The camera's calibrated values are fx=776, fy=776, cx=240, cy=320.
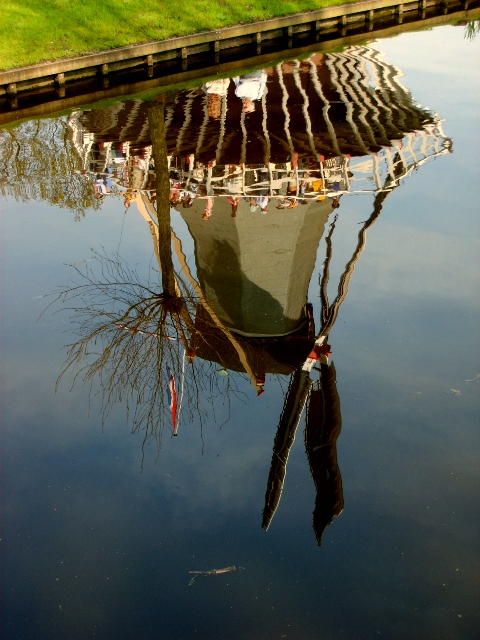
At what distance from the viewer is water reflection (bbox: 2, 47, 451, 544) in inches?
396

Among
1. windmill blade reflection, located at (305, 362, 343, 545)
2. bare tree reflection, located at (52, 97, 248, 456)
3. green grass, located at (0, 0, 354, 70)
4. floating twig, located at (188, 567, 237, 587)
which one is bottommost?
floating twig, located at (188, 567, 237, 587)

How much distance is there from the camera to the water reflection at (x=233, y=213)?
33.0 feet

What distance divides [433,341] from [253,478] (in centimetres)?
356

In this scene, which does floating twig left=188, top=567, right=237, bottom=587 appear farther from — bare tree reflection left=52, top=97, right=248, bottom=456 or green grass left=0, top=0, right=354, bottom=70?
green grass left=0, top=0, right=354, bottom=70

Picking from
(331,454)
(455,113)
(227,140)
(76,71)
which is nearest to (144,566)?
(331,454)

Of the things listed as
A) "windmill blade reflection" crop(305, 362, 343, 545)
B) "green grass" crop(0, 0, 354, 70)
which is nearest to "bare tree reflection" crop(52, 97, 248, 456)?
"windmill blade reflection" crop(305, 362, 343, 545)

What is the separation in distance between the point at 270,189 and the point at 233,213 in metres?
1.03

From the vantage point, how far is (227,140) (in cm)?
1723

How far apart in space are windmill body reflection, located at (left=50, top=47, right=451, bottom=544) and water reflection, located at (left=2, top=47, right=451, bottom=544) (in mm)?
30

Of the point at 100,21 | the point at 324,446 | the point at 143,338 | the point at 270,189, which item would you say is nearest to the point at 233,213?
the point at 270,189

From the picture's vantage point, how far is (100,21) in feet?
78.4

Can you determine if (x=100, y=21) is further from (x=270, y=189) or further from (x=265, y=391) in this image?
(x=265, y=391)

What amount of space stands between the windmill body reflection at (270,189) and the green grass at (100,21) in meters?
3.39

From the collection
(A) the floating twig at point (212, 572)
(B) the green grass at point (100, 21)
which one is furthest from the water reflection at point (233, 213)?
(B) the green grass at point (100, 21)
